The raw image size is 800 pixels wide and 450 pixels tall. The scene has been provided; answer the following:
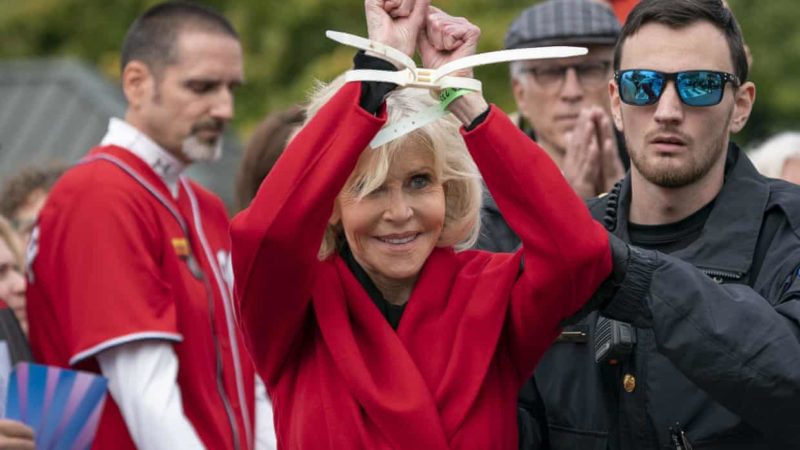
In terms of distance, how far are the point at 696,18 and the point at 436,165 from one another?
2.48 feet

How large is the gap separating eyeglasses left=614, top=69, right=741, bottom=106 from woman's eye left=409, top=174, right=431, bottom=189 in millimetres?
557

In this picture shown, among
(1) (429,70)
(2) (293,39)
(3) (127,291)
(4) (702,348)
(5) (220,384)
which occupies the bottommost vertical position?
(5) (220,384)

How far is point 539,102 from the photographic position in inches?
244

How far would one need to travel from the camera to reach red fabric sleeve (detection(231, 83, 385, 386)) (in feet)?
11.7

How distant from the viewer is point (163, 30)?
6.14 metres

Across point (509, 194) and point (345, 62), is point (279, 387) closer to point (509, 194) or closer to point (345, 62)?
point (509, 194)

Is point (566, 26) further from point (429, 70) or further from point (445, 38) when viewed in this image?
point (429, 70)

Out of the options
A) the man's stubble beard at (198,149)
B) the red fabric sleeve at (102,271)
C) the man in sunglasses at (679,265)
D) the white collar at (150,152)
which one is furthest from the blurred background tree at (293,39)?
the man in sunglasses at (679,265)

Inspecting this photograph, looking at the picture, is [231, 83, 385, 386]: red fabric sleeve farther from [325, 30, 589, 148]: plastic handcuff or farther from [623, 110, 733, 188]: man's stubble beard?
[623, 110, 733, 188]: man's stubble beard

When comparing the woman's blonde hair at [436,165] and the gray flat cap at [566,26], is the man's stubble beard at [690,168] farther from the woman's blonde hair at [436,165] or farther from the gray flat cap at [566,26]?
the gray flat cap at [566,26]

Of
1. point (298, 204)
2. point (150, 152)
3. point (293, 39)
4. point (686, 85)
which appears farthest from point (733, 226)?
point (293, 39)

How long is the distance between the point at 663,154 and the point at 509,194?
59cm

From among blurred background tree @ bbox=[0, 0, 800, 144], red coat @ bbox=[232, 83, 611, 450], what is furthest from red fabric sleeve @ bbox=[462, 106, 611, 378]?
blurred background tree @ bbox=[0, 0, 800, 144]

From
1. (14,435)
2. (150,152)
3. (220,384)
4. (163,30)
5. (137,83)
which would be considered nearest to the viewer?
(14,435)
